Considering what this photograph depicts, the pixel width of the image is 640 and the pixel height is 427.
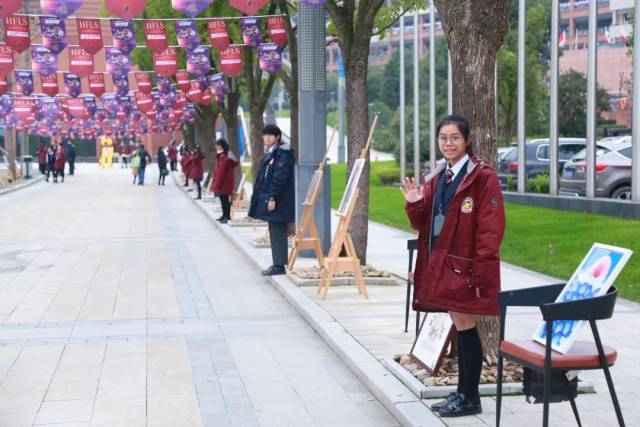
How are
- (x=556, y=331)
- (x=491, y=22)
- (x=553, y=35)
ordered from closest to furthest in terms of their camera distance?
(x=556, y=331) < (x=491, y=22) < (x=553, y=35)

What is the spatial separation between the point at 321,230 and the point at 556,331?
9418mm

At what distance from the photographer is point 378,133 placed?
55.8m

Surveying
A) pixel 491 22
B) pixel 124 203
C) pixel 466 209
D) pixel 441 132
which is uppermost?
pixel 491 22

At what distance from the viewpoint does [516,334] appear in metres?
9.49

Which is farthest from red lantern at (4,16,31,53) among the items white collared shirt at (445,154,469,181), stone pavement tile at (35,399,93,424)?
white collared shirt at (445,154,469,181)

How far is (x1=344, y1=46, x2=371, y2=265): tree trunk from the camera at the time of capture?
13984mm

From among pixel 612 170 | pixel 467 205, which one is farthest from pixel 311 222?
pixel 612 170

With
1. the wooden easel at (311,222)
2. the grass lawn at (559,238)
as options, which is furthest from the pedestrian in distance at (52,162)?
the wooden easel at (311,222)

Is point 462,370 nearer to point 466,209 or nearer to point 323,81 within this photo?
point 466,209

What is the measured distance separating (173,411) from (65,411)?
28.6 inches

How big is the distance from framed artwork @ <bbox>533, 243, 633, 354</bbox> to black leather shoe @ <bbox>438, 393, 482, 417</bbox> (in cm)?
71

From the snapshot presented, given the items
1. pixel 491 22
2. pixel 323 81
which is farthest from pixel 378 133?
pixel 491 22

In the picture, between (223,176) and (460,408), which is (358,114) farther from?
(223,176)

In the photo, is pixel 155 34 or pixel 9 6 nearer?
pixel 9 6
